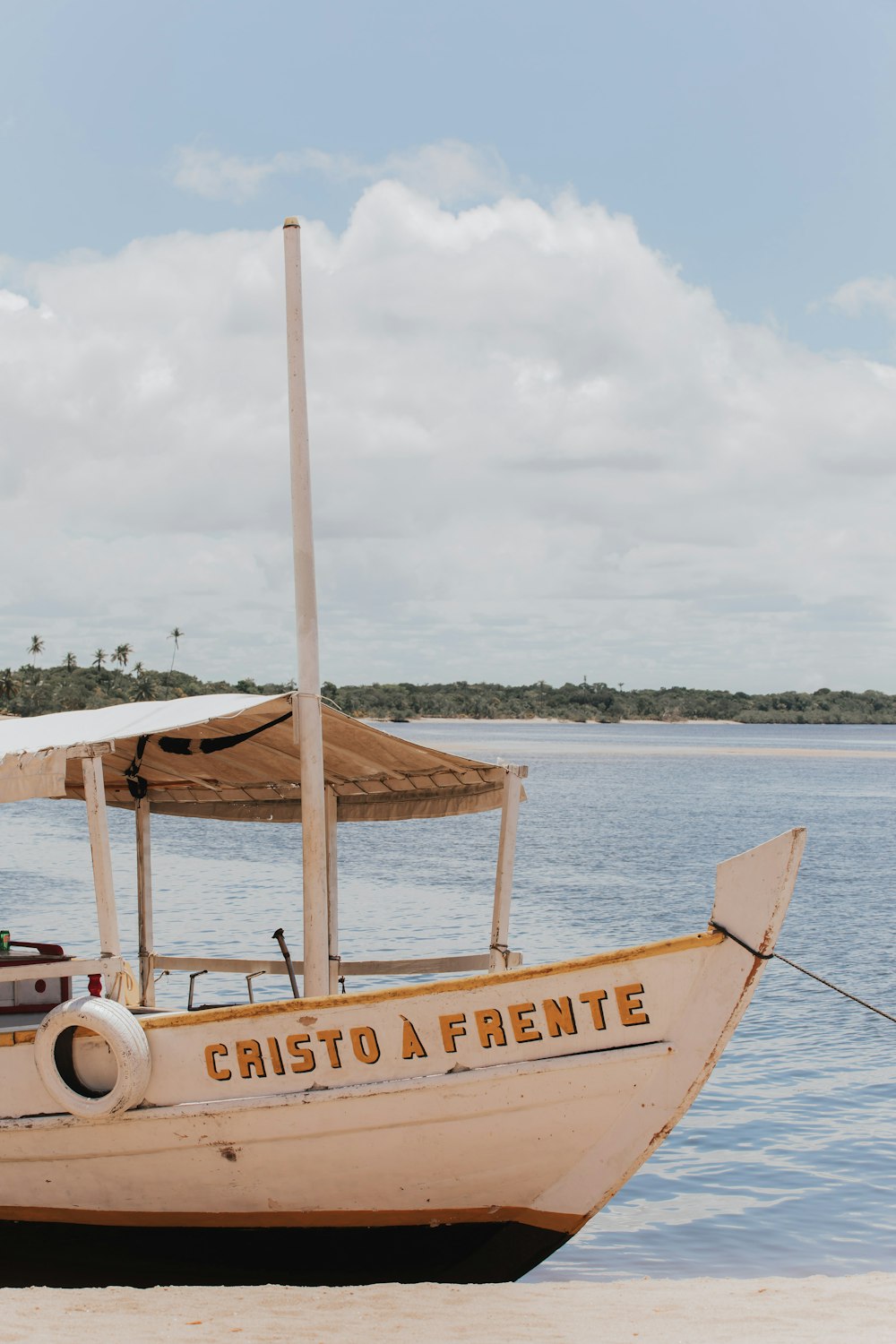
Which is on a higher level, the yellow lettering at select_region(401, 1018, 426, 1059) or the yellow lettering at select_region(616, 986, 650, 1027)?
the yellow lettering at select_region(616, 986, 650, 1027)

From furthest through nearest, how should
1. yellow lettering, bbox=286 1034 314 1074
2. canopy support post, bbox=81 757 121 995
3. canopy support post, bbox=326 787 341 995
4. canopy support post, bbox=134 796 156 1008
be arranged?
canopy support post, bbox=134 796 156 1008 → canopy support post, bbox=326 787 341 995 → canopy support post, bbox=81 757 121 995 → yellow lettering, bbox=286 1034 314 1074

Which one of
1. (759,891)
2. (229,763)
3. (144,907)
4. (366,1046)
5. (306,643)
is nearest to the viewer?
(759,891)

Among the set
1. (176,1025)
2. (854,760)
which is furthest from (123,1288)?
(854,760)

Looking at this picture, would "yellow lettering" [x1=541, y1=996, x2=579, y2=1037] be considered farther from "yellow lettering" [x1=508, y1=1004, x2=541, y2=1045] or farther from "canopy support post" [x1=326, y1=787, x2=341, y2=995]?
"canopy support post" [x1=326, y1=787, x2=341, y2=995]

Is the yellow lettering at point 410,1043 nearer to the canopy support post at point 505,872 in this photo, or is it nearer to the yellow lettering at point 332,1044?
the yellow lettering at point 332,1044

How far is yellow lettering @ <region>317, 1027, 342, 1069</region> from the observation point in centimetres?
637

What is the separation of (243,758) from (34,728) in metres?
1.78

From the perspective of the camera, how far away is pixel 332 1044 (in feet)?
20.9

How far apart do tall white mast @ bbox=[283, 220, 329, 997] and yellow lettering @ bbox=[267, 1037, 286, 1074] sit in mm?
798

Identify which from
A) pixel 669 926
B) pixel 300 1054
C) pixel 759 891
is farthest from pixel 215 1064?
pixel 669 926

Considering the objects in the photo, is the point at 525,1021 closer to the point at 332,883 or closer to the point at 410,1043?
the point at 410,1043

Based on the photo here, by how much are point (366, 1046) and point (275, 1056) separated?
47cm

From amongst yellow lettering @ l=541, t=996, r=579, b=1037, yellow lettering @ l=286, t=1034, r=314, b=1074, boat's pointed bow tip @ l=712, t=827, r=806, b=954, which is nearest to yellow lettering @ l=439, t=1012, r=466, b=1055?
yellow lettering @ l=541, t=996, r=579, b=1037

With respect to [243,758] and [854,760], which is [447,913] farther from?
[854,760]
